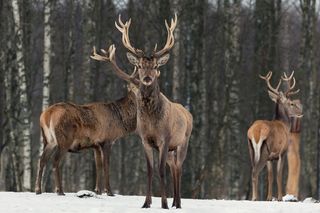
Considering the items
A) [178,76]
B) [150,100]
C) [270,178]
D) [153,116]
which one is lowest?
[270,178]

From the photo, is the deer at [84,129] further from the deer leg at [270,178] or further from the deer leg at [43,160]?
the deer leg at [270,178]

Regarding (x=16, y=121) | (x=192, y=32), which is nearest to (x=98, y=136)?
(x=16, y=121)

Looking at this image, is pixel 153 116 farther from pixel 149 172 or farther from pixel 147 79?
pixel 149 172

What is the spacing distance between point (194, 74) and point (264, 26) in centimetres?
574

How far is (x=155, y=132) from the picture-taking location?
11.2 meters

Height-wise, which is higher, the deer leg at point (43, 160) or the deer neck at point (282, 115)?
the deer neck at point (282, 115)

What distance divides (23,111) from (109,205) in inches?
345

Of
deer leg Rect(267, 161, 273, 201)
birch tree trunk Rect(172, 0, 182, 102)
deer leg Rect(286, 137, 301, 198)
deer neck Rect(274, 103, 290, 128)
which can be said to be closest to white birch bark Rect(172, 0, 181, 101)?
birch tree trunk Rect(172, 0, 182, 102)

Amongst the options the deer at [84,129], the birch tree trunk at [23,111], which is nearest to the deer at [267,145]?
the deer at [84,129]

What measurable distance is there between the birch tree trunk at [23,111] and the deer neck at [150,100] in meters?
8.55

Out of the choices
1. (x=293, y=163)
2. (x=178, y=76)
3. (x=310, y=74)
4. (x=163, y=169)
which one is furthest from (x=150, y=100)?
(x=310, y=74)

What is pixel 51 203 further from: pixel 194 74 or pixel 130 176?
pixel 130 176

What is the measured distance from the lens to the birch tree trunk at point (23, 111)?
63.2ft

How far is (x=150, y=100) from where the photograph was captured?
11.1 meters
